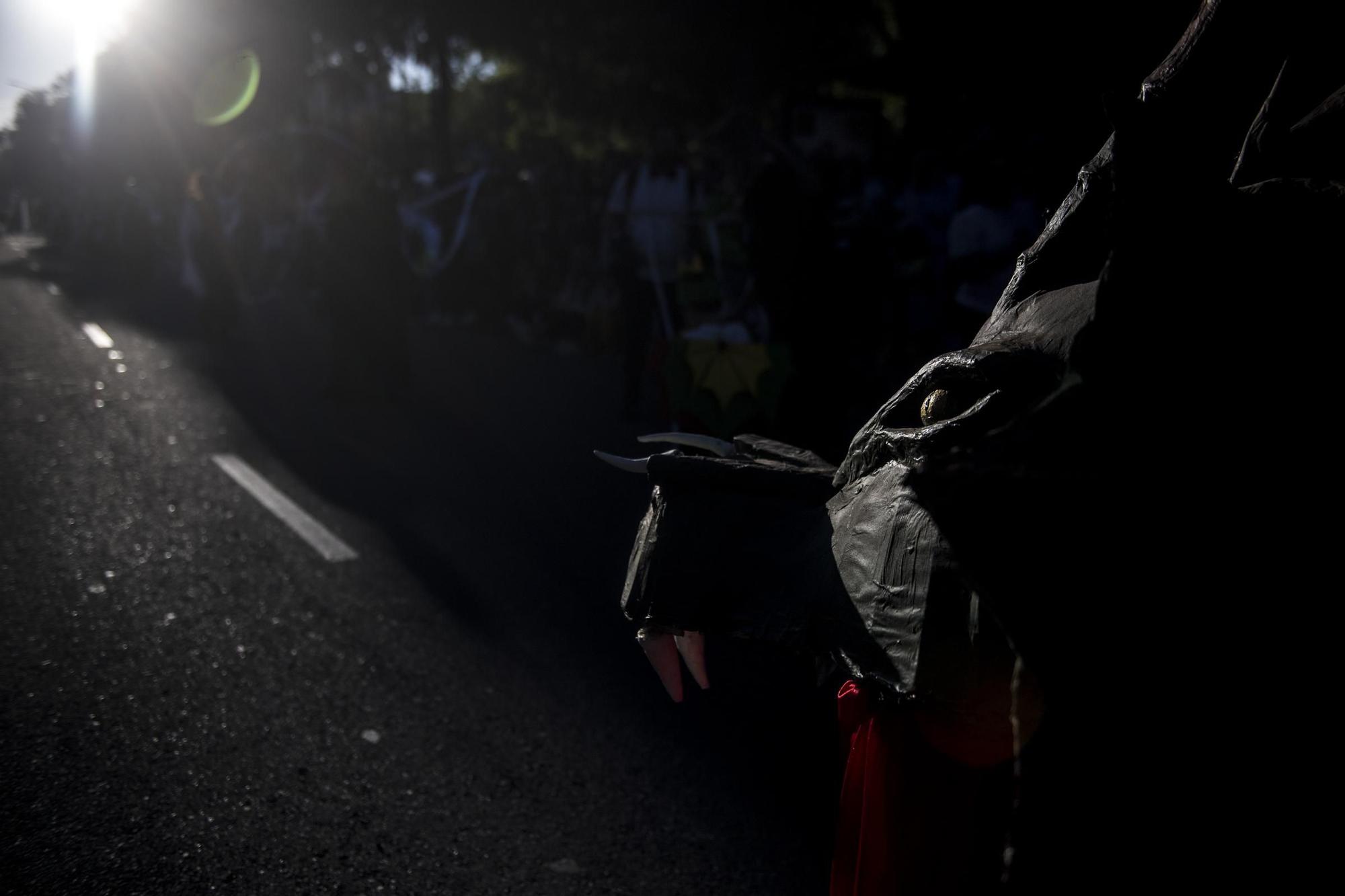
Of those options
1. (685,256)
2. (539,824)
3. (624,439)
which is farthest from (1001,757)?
(685,256)

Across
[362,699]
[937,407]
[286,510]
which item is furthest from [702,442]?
[286,510]

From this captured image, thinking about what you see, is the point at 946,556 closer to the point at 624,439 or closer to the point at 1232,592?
the point at 1232,592

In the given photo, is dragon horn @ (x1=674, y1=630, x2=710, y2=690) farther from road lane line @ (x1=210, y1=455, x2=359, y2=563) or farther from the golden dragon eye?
road lane line @ (x1=210, y1=455, x2=359, y2=563)

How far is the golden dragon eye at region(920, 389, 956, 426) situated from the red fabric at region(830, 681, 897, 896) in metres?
0.37

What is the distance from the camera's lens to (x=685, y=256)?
1005 centimetres

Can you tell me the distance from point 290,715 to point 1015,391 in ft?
9.96

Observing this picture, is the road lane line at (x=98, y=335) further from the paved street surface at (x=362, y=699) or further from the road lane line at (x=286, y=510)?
the road lane line at (x=286, y=510)

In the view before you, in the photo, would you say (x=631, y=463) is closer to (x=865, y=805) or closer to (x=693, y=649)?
(x=693, y=649)

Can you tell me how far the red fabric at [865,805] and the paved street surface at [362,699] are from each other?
1.29 m

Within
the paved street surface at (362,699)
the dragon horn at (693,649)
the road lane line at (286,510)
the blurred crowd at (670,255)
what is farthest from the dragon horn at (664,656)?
the blurred crowd at (670,255)

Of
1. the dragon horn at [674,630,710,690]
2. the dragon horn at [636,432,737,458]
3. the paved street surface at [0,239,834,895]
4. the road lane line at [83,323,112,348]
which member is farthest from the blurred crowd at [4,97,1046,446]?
the dragon horn at [674,630,710,690]

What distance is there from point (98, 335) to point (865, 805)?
14.8 meters

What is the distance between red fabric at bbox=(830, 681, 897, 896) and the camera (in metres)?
1.51

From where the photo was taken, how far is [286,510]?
623 centimetres
